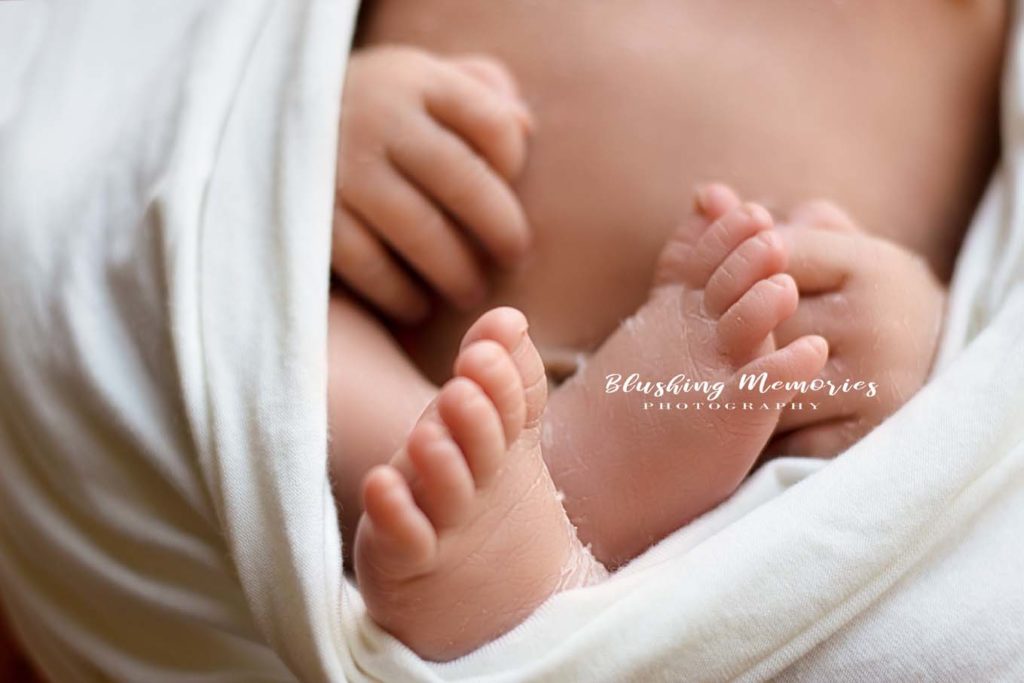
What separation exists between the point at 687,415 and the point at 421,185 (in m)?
0.18

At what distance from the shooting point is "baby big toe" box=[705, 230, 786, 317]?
0.44 metres

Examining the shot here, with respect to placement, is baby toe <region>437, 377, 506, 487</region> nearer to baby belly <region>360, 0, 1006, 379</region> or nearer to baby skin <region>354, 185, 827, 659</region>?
baby skin <region>354, 185, 827, 659</region>

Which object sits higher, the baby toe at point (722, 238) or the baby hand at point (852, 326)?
the baby toe at point (722, 238)

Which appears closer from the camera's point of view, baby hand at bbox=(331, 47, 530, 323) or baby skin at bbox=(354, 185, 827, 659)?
baby skin at bbox=(354, 185, 827, 659)

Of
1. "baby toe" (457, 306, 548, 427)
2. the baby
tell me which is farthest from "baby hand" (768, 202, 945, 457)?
"baby toe" (457, 306, 548, 427)

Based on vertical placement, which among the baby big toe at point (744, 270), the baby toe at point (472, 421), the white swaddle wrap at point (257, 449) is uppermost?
the baby big toe at point (744, 270)

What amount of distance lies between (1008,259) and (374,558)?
336mm

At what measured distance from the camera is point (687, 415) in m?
0.44

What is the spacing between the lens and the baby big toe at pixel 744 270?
44cm

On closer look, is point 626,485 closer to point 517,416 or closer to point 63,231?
point 517,416

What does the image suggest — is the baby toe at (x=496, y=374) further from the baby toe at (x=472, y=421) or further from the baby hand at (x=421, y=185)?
the baby hand at (x=421, y=185)

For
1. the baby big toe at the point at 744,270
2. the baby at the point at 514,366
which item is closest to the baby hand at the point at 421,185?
the baby at the point at 514,366

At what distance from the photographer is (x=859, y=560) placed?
429mm

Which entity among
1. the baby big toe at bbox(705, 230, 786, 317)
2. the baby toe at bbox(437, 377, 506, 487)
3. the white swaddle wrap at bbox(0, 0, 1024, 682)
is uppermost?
the baby big toe at bbox(705, 230, 786, 317)
